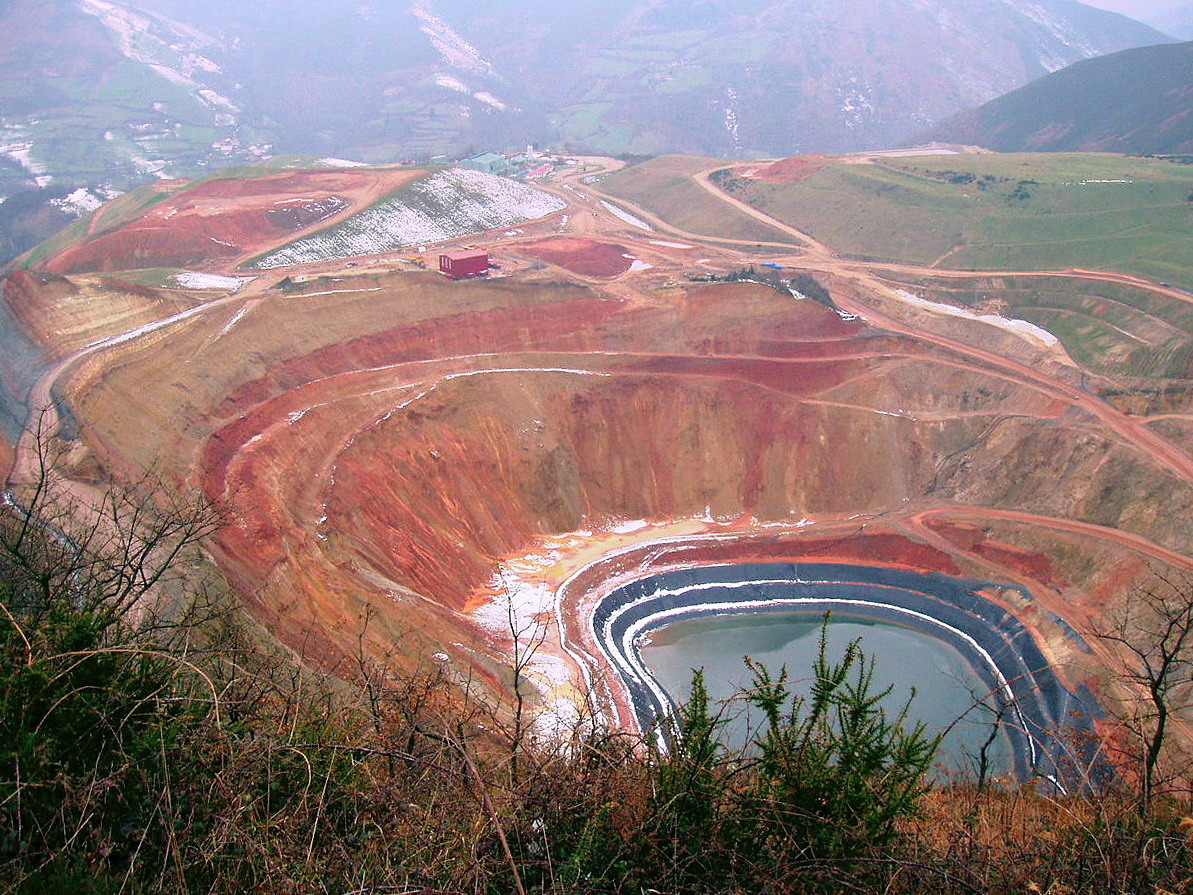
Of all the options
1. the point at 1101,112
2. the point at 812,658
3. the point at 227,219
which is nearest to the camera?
the point at 812,658

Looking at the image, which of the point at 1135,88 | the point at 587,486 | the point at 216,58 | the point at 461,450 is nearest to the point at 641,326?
the point at 587,486

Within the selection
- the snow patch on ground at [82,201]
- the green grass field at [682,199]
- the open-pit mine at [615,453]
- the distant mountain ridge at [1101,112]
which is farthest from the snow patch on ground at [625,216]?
the distant mountain ridge at [1101,112]

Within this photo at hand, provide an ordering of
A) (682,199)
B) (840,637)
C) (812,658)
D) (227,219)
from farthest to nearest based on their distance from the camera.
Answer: (682,199) < (227,219) < (840,637) < (812,658)

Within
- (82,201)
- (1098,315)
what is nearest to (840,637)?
(1098,315)

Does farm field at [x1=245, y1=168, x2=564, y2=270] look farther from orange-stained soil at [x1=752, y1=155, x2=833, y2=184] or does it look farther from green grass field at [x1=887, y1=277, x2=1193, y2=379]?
green grass field at [x1=887, y1=277, x2=1193, y2=379]

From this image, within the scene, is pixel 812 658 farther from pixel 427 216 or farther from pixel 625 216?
pixel 625 216

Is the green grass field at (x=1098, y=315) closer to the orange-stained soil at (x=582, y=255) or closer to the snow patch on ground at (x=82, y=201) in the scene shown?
the orange-stained soil at (x=582, y=255)
